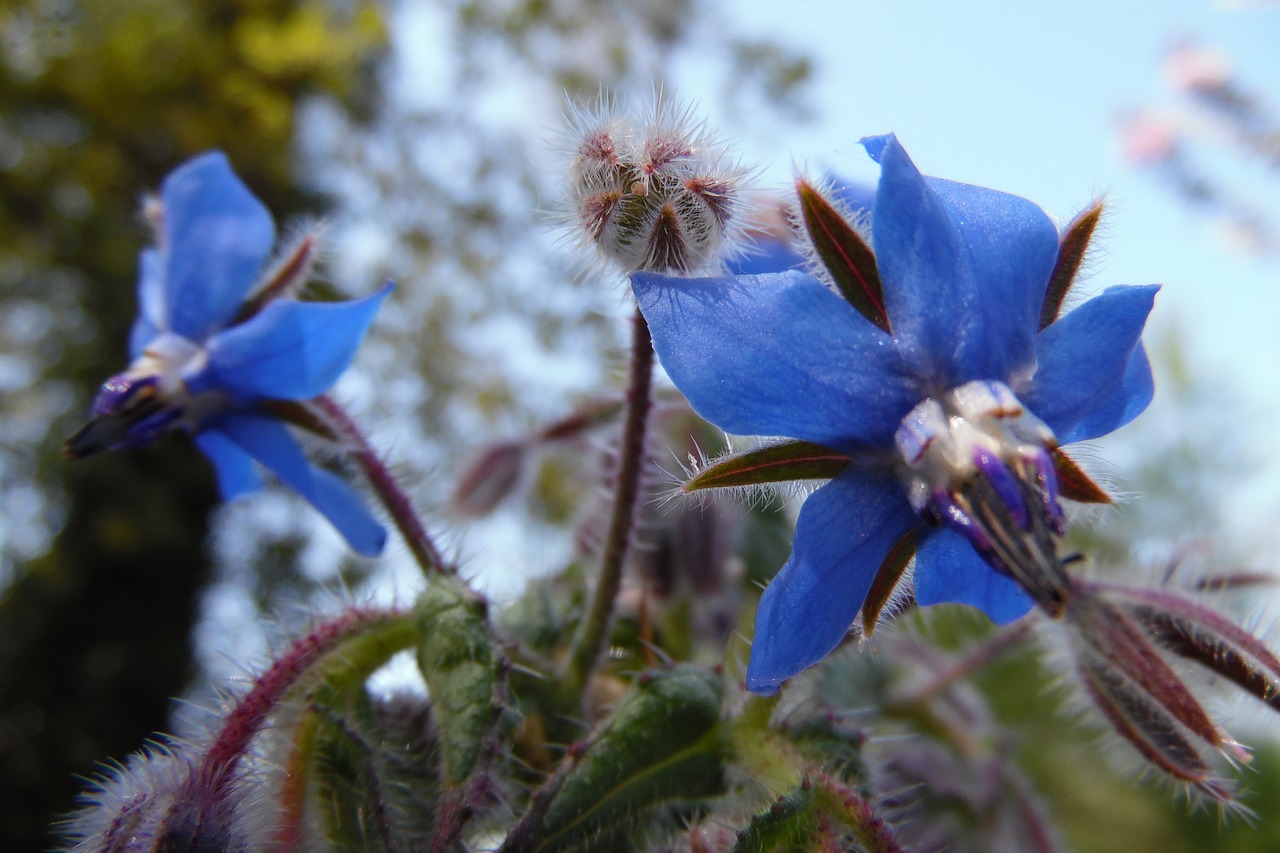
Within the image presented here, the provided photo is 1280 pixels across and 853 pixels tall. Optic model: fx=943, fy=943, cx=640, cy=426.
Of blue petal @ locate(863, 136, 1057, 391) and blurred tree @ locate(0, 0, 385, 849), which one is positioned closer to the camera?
blue petal @ locate(863, 136, 1057, 391)

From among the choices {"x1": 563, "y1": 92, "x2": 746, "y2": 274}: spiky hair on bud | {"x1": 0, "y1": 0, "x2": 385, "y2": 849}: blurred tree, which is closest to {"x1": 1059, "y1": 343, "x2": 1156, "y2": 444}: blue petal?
{"x1": 563, "y1": 92, "x2": 746, "y2": 274}: spiky hair on bud

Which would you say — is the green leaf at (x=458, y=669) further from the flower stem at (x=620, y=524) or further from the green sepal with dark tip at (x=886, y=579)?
the green sepal with dark tip at (x=886, y=579)

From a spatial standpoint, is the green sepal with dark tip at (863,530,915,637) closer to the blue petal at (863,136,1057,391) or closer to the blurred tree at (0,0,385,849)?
the blue petal at (863,136,1057,391)

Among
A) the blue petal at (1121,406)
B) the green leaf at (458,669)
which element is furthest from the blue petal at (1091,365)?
the green leaf at (458,669)

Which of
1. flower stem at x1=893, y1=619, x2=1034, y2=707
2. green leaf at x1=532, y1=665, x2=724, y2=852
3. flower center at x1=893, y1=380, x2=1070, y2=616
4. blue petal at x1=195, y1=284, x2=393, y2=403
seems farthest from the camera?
flower stem at x1=893, y1=619, x2=1034, y2=707

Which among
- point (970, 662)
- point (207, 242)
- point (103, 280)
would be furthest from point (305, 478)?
point (103, 280)

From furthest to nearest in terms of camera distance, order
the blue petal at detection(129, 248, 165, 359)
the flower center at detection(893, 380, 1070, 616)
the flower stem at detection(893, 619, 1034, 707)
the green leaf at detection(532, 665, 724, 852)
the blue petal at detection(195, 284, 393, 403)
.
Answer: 1. the flower stem at detection(893, 619, 1034, 707)
2. the blue petal at detection(129, 248, 165, 359)
3. the blue petal at detection(195, 284, 393, 403)
4. the green leaf at detection(532, 665, 724, 852)
5. the flower center at detection(893, 380, 1070, 616)

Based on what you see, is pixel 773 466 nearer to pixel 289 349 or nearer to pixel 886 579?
pixel 886 579
